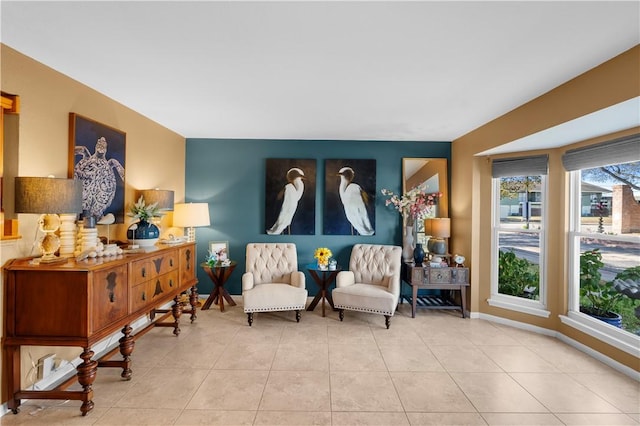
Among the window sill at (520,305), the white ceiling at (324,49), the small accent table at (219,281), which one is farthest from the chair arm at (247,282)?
the window sill at (520,305)

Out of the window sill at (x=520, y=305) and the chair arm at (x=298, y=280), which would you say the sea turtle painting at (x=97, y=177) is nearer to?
the chair arm at (x=298, y=280)

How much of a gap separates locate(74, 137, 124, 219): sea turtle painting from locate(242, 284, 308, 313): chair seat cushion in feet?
5.73

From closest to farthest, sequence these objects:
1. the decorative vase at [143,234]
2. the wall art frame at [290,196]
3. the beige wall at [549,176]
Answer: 1. the beige wall at [549,176]
2. the decorative vase at [143,234]
3. the wall art frame at [290,196]

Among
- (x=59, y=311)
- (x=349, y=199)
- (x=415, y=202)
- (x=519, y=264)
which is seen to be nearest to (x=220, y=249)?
(x=349, y=199)

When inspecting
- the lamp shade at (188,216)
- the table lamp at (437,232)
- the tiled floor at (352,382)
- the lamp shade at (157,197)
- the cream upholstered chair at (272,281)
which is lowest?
the tiled floor at (352,382)

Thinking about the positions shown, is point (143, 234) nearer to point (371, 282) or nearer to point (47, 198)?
point (47, 198)

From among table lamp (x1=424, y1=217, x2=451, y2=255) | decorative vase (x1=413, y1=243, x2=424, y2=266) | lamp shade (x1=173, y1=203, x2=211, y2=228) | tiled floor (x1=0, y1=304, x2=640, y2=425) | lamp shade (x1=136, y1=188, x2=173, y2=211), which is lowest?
tiled floor (x1=0, y1=304, x2=640, y2=425)

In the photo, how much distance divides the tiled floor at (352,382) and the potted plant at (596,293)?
18.0 inches

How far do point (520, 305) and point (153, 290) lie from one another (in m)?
4.12

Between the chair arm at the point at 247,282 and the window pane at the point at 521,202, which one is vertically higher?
the window pane at the point at 521,202

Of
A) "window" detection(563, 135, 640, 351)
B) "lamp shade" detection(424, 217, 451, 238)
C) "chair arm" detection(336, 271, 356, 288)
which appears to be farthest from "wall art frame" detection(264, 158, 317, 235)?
"window" detection(563, 135, 640, 351)

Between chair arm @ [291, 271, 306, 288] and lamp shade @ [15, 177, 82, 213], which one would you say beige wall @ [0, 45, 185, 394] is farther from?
chair arm @ [291, 271, 306, 288]

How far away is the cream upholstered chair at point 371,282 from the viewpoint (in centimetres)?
346

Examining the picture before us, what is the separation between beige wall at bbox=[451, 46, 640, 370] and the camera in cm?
204
